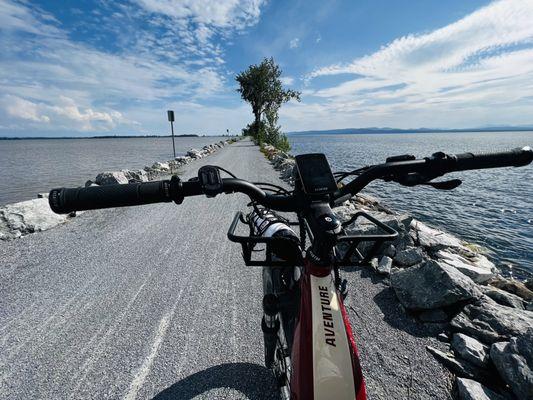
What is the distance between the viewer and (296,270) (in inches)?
92.5

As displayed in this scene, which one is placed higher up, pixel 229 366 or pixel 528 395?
pixel 528 395

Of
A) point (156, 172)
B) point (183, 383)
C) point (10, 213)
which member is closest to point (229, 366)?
point (183, 383)

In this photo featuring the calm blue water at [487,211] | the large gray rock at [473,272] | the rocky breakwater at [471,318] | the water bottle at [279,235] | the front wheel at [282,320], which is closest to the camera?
the water bottle at [279,235]

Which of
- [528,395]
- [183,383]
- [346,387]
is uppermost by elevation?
[346,387]

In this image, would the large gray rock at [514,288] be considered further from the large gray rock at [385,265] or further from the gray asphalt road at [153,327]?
the gray asphalt road at [153,327]

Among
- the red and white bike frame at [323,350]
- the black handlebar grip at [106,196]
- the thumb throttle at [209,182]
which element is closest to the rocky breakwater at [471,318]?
the red and white bike frame at [323,350]

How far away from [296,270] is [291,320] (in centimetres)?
44

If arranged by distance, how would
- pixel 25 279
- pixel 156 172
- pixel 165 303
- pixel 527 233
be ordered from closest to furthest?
pixel 165 303
pixel 25 279
pixel 527 233
pixel 156 172

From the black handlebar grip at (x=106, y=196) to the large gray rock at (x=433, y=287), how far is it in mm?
3717

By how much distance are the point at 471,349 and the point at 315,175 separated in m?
3.06

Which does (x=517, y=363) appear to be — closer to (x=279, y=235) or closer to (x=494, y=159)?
(x=494, y=159)

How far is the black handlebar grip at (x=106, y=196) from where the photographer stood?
1451 millimetres

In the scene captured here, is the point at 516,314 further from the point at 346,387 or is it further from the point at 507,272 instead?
the point at 507,272

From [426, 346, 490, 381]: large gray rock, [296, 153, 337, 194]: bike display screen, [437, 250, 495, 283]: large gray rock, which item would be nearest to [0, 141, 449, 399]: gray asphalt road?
[426, 346, 490, 381]: large gray rock
